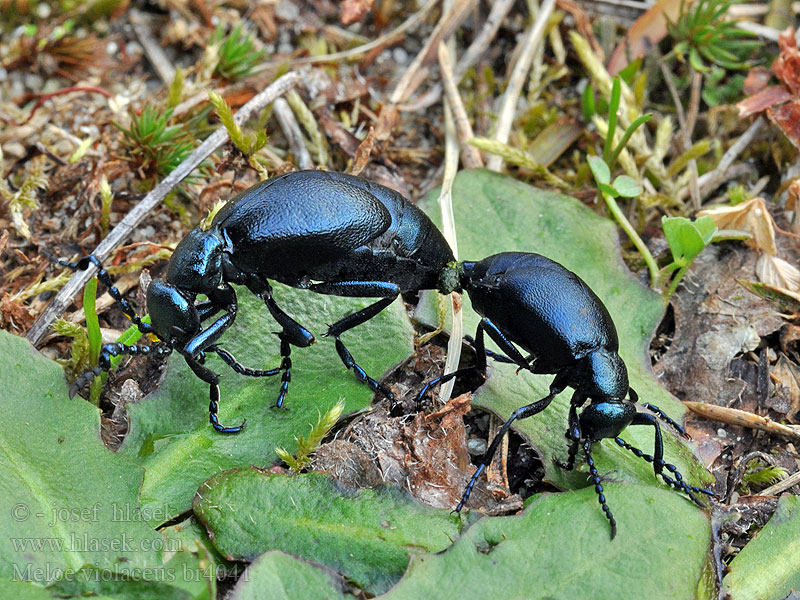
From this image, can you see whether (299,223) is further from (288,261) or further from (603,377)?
(603,377)

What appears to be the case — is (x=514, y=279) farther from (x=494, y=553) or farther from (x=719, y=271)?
(x=719, y=271)

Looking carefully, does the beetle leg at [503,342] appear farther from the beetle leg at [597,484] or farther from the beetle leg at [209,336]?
the beetle leg at [209,336]

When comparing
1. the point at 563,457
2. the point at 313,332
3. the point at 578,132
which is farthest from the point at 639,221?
the point at 313,332

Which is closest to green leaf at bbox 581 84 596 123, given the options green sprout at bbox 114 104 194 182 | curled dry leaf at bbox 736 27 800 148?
curled dry leaf at bbox 736 27 800 148

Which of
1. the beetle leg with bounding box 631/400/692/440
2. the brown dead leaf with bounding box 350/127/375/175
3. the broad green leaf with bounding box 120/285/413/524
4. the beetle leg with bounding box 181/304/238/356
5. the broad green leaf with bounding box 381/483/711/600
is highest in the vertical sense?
the brown dead leaf with bounding box 350/127/375/175

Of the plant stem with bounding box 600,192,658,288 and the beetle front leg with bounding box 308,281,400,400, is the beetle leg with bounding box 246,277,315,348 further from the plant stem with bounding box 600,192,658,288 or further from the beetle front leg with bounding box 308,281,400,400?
the plant stem with bounding box 600,192,658,288

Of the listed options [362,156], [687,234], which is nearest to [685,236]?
[687,234]

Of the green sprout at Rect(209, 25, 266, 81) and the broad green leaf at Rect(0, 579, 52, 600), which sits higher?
the green sprout at Rect(209, 25, 266, 81)
